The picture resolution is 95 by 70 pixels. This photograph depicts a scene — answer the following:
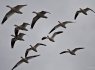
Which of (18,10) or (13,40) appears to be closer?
(18,10)

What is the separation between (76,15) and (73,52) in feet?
12.8

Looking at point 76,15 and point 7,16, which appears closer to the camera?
point 7,16

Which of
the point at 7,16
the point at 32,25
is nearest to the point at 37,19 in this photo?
the point at 32,25

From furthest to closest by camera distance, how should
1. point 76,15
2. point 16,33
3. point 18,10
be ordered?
point 76,15 < point 16,33 < point 18,10

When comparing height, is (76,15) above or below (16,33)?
above

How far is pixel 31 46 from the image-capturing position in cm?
3303

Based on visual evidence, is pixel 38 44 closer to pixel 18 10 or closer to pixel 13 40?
pixel 13 40

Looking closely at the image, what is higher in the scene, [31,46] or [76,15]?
[76,15]

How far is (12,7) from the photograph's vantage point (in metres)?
30.6

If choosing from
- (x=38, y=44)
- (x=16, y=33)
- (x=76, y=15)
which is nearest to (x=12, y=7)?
(x=16, y=33)

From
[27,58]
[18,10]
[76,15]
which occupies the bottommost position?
[27,58]

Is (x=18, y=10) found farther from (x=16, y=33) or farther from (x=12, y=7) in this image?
(x=16, y=33)

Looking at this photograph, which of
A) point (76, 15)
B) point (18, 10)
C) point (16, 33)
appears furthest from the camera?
point (76, 15)

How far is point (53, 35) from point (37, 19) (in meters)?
3.00
